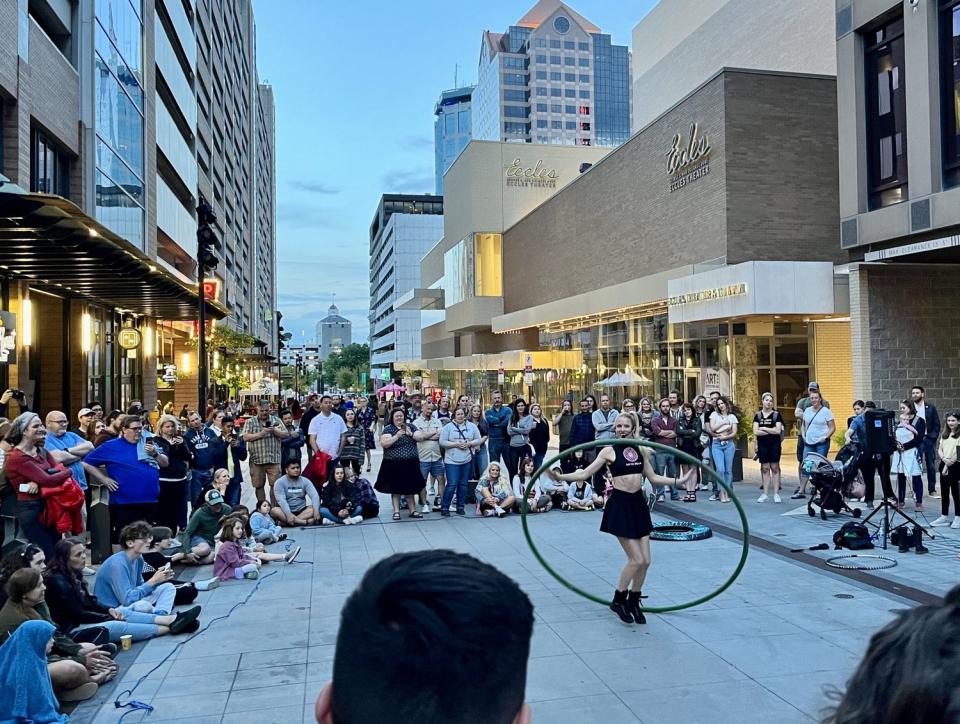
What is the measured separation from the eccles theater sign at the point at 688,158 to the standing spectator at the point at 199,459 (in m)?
17.0

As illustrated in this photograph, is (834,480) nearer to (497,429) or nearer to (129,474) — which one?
(497,429)

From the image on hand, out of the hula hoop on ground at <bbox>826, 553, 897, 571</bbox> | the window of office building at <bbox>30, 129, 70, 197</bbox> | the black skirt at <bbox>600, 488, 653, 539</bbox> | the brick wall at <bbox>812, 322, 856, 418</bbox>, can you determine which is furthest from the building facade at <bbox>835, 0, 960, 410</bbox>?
the window of office building at <bbox>30, 129, 70, 197</bbox>

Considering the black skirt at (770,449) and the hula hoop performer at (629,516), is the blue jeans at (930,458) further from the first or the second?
the hula hoop performer at (629,516)

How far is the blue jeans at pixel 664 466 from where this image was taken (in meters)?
15.1

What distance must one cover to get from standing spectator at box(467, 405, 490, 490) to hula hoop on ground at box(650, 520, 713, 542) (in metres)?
3.87

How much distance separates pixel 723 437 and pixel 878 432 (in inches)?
142

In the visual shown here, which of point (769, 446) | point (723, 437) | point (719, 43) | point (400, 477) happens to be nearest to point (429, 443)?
point (400, 477)

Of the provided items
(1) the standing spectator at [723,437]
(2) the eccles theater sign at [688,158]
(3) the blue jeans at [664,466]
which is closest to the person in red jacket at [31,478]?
(3) the blue jeans at [664,466]

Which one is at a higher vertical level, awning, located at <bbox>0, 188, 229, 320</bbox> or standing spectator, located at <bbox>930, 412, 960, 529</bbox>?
awning, located at <bbox>0, 188, 229, 320</bbox>

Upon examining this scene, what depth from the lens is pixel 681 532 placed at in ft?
38.6

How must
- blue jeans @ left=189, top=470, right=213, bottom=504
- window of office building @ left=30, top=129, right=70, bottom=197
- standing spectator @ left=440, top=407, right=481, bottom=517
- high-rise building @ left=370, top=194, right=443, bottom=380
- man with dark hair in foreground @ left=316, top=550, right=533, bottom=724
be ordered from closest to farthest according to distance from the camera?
man with dark hair in foreground @ left=316, top=550, right=533, bottom=724 < blue jeans @ left=189, top=470, right=213, bottom=504 < standing spectator @ left=440, top=407, right=481, bottom=517 < window of office building @ left=30, top=129, right=70, bottom=197 < high-rise building @ left=370, top=194, right=443, bottom=380

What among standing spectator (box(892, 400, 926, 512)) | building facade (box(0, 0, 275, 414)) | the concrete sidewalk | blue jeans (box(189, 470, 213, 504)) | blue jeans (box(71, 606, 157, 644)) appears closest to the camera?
the concrete sidewalk

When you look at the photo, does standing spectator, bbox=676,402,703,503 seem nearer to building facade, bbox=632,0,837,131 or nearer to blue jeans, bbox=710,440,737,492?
blue jeans, bbox=710,440,737,492

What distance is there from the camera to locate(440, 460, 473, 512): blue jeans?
14.0 metres
